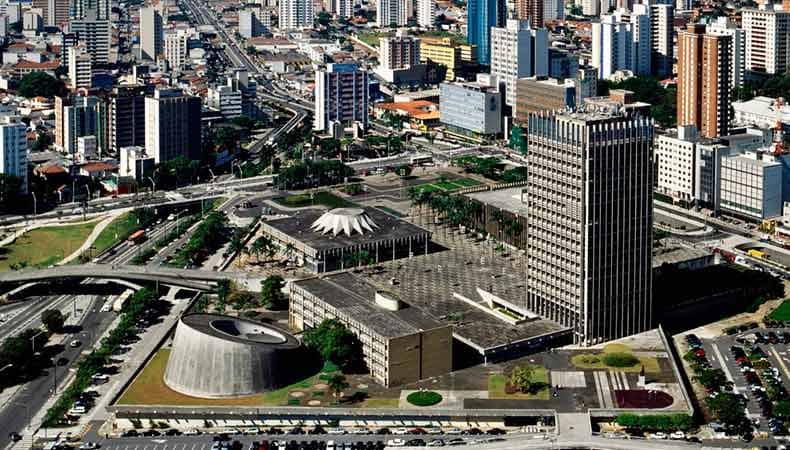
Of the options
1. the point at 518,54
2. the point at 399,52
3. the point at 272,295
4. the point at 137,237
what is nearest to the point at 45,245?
the point at 137,237

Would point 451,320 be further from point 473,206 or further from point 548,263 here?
point 473,206

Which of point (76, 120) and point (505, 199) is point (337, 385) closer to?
point (505, 199)

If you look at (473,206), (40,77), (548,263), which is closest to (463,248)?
(473,206)

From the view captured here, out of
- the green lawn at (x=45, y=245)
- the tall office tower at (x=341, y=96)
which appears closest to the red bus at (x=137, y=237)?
the green lawn at (x=45, y=245)

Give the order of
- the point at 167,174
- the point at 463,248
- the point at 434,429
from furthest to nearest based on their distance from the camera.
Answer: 1. the point at 167,174
2. the point at 463,248
3. the point at 434,429

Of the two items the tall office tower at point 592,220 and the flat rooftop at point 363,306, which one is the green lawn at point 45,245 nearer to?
the flat rooftop at point 363,306

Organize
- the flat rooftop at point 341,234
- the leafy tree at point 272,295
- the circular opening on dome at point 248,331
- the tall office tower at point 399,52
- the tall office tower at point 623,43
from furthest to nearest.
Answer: the tall office tower at point 399,52 → the tall office tower at point 623,43 → the flat rooftop at point 341,234 → the leafy tree at point 272,295 → the circular opening on dome at point 248,331

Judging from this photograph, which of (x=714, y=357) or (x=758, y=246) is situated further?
(x=758, y=246)
